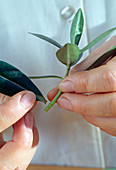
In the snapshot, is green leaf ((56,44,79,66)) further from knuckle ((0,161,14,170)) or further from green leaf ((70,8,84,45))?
knuckle ((0,161,14,170))

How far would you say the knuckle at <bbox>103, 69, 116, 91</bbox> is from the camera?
0.27 metres

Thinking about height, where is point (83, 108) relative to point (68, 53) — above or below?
below

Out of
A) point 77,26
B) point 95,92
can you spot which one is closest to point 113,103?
point 95,92

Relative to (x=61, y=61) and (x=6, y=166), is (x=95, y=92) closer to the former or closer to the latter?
(x=61, y=61)

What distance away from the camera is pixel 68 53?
25 centimetres

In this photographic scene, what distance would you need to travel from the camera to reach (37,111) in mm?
504

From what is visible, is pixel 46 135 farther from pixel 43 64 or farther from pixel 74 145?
pixel 43 64

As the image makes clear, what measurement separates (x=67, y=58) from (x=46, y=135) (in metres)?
0.33

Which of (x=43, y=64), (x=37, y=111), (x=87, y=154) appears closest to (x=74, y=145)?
(x=87, y=154)

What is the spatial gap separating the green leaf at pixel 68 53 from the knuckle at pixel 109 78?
0.05m

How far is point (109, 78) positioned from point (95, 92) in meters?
0.04

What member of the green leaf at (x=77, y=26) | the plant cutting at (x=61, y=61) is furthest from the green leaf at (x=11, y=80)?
the green leaf at (x=77, y=26)

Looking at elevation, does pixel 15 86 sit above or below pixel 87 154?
above

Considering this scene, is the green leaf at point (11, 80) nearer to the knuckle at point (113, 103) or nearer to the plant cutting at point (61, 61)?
the plant cutting at point (61, 61)
